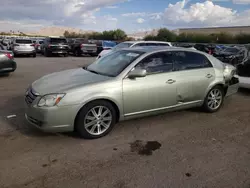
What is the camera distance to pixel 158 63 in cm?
446

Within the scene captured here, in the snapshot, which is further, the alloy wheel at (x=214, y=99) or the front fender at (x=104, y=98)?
the alloy wheel at (x=214, y=99)

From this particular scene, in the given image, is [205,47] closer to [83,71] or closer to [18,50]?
[18,50]

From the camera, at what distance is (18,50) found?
18.5m

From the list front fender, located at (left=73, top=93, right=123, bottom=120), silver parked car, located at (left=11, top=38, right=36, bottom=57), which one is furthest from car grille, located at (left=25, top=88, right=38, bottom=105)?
silver parked car, located at (left=11, top=38, right=36, bottom=57)

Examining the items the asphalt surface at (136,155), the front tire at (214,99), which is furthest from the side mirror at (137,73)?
the front tire at (214,99)

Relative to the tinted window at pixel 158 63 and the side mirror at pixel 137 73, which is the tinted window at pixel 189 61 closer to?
the tinted window at pixel 158 63

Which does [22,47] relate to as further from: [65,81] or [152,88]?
[152,88]

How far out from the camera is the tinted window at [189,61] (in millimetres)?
4672

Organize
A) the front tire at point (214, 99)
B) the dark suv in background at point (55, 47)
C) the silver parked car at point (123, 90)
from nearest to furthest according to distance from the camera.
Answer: the silver parked car at point (123, 90)
the front tire at point (214, 99)
the dark suv in background at point (55, 47)

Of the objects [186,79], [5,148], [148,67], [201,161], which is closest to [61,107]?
[5,148]

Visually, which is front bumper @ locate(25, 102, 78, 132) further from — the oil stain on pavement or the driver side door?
the oil stain on pavement

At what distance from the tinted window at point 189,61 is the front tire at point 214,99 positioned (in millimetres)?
594

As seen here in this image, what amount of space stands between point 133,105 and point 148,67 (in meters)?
0.78

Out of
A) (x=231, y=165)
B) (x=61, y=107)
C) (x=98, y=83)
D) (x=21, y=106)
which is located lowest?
(x=231, y=165)
